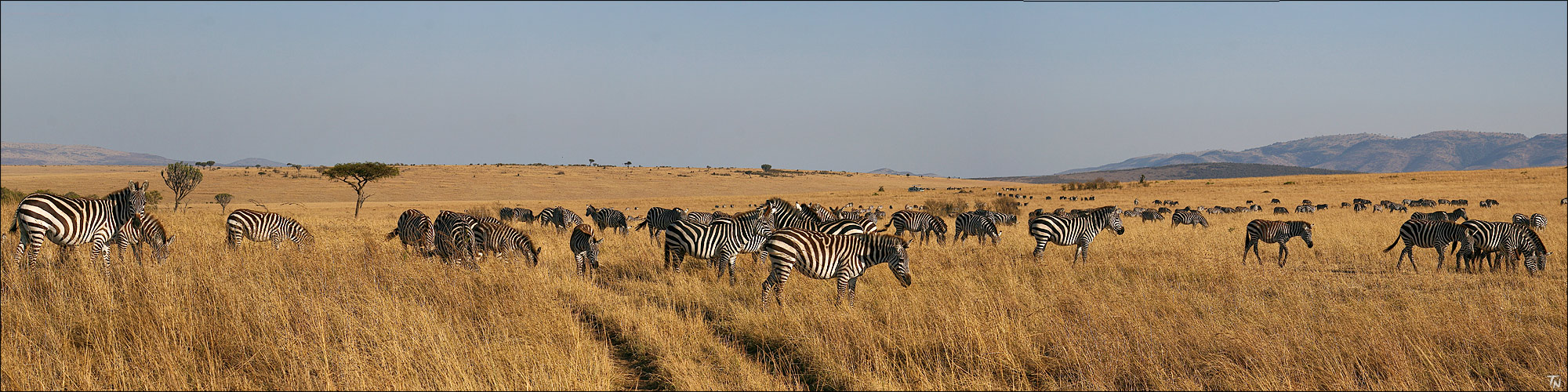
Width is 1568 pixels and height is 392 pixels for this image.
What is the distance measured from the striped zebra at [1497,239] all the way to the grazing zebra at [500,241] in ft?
56.6

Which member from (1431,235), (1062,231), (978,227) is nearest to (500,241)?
(1062,231)

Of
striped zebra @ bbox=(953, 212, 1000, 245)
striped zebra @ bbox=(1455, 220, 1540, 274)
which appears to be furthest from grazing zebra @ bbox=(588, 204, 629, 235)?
striped zebra @ bbox=(1455, 220, 1540, 274)

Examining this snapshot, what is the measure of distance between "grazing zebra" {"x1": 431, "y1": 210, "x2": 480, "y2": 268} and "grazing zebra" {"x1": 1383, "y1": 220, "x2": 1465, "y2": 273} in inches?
674

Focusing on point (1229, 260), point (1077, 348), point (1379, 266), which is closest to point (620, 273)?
point (1077, 348)

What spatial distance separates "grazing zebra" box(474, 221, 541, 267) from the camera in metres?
13.1

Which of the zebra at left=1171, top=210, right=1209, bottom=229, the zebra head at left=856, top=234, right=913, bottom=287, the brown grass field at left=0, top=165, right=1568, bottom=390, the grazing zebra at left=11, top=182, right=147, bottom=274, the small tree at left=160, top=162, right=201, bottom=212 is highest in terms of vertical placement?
the small tree at left=160, top=162, right=201, bottom=212

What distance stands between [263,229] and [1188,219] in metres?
30.1

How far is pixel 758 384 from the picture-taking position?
19.2ft

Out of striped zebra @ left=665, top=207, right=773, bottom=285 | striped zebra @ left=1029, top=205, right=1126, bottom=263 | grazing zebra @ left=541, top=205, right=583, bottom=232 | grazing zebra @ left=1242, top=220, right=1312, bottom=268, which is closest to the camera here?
striped zebra @ left=665, top=207, right=773, bottom=285

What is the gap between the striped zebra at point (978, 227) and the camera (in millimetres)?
18578

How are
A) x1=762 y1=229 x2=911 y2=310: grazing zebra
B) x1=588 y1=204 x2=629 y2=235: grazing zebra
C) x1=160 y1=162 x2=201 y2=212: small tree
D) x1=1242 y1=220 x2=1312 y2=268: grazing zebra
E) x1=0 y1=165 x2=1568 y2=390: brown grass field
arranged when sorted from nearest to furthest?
x1=0 y1=165 x2=1568 y2=390: brown grass field < x1=762 y1=229 x2=911 y2=310: grazing zebra < x1=1242 y1=220 x2=1312 y2=268: grazing zebra < x1=588 y1=204 x2=629 y2=235: grazing zebra < x1=160 y1=162 x2=201 y2=212: small tree

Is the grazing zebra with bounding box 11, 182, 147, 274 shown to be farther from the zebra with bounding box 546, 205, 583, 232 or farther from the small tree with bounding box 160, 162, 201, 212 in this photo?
the small tree with bounding box 160, 162, 201, 212

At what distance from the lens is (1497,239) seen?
13508mm

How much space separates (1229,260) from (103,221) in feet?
64.6
